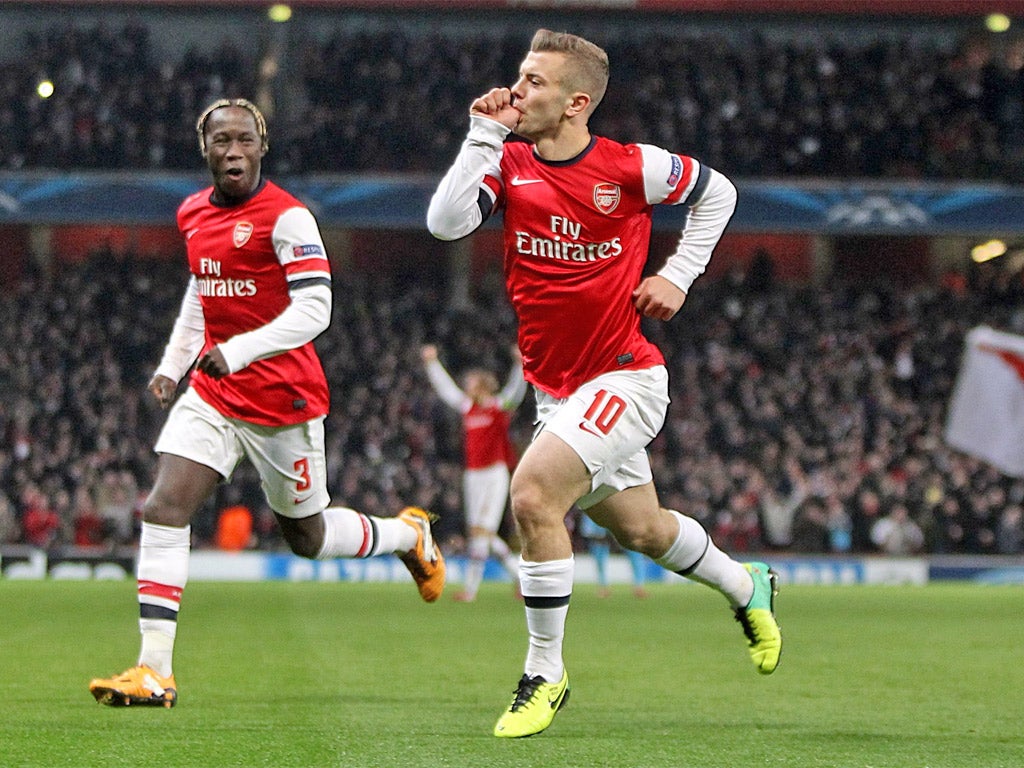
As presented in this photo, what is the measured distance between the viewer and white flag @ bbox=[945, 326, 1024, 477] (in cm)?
2200

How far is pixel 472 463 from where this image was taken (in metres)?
14.9

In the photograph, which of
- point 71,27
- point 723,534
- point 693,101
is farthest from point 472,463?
point 71,27

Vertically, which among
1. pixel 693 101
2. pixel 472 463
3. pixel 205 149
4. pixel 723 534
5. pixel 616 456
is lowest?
pixel 723 534

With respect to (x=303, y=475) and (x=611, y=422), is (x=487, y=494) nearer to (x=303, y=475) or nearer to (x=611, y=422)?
(x=303, y=475)

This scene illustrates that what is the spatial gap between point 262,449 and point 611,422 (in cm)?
172

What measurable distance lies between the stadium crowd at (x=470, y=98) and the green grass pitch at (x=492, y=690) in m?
12.9

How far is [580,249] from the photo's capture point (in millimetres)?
5625

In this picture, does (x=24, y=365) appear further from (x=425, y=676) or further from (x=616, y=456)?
(x=616, y=456)

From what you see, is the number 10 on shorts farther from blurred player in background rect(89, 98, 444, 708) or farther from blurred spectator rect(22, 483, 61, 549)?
blurred spectator rect(22, 483, 61, 549)

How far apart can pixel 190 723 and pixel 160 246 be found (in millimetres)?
23285

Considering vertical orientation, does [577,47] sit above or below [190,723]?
above

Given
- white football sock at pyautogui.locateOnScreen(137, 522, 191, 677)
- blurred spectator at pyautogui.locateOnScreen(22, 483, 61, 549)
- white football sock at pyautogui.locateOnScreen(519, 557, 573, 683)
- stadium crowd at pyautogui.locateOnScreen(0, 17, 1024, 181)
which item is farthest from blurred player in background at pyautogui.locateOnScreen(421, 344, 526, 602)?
stadium crowd at pyautogui.locateOnScreen(0, 17, 1024, 181)

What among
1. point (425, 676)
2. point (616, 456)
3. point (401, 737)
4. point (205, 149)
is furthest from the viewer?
point (425, 676)

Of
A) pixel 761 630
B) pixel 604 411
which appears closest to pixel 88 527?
pixel 761 630
